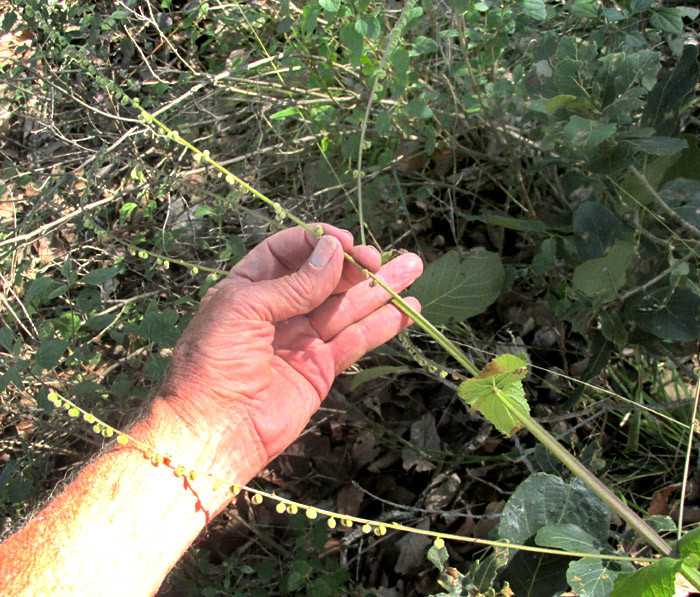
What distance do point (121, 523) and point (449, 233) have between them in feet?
5.54

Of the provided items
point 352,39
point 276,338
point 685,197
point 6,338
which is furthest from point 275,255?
point 685,197

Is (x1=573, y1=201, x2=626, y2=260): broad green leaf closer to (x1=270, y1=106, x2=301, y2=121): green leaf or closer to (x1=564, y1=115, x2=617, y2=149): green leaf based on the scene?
(x1=564, y1=115, x2=617, y2=149): green leaf

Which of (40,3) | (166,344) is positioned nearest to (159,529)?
(166,344)

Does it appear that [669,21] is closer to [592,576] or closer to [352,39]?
[352,39]

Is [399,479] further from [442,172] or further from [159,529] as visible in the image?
[442,172]

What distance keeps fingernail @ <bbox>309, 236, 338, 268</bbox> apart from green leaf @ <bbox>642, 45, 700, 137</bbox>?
0.93 metres

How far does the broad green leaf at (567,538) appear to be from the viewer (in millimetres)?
1215

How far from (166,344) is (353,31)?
109 cm

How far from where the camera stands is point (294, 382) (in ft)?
6.24

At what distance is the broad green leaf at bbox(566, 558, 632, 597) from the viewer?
1.15 meters

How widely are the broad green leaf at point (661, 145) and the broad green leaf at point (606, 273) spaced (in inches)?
9.2

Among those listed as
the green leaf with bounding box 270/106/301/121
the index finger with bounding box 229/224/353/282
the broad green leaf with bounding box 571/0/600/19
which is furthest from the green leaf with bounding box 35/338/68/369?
the broad green leaf with bounding box 571/0/600/19

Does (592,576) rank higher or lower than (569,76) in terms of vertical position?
lower

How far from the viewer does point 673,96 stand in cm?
166
